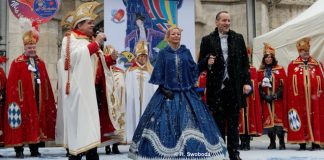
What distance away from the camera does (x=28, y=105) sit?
28.2 feet

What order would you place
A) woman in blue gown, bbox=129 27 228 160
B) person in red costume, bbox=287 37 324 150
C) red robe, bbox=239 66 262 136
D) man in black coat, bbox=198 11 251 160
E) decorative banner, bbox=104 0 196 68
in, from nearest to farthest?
woman in blue gown, bbox=129 27 228 160 < man in black coat, bbox=198 11 251 160 < person in red costume, bbox=287 37 324 150 < red robe, bbox=239 66 262 136 < decorative banner, bbox=104 0 196 68

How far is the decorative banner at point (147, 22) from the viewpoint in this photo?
500 inches

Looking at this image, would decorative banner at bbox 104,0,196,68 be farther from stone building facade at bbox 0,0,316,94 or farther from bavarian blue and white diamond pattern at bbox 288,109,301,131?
bavarian blue and white diamond pattern at bbox 288,109,301,131

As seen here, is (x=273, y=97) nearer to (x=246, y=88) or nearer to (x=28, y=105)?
(x=246, y=88)

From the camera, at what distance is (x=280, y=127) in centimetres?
973

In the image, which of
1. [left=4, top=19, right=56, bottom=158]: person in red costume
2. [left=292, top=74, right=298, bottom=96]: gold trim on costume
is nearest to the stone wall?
[left=292, top=74, right=298, bottom=96]: gold trim on costume

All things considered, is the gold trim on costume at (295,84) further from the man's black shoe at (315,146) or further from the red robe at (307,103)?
the man's black shoe at (315,146)

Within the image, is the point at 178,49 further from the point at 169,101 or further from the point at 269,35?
the point at 269,35

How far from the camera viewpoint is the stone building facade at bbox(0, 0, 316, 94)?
1371 centimetres

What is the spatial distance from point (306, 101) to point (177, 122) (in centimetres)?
402

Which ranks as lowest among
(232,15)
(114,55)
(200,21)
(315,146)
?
(315,146)

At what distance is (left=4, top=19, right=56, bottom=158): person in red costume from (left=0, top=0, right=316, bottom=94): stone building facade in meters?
4.05

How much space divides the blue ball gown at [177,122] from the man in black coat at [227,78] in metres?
0.26

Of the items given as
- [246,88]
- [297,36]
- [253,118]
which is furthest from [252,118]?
[246,88]
